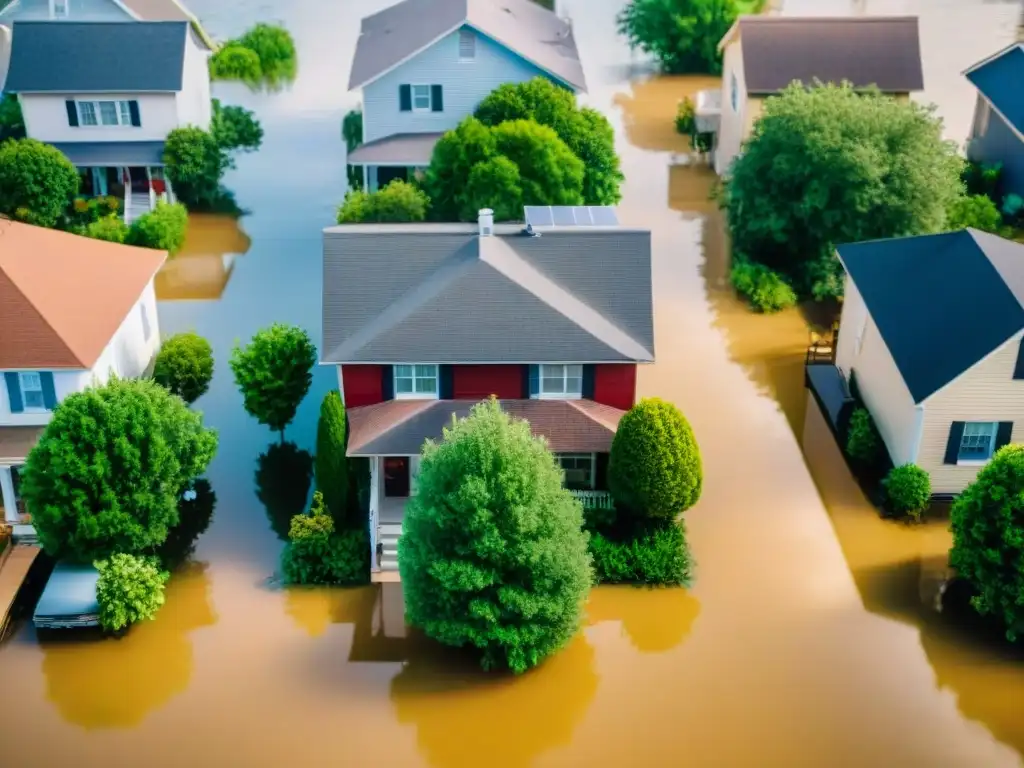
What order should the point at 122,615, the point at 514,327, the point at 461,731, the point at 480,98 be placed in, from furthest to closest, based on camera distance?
the point at 480,98 < the point at 514,327 < the point at 122,615 < the point at 461,731

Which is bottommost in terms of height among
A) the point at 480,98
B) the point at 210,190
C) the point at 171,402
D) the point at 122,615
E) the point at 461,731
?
the point at 461,731

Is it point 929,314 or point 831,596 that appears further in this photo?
point 929,314

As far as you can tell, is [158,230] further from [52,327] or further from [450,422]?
[450,422]

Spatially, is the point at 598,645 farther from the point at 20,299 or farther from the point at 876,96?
the point at 876,96

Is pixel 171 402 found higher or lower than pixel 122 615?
higher

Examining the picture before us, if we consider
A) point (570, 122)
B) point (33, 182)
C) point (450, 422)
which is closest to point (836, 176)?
point (570, 122)

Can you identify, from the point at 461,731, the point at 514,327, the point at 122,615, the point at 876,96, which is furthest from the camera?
the point at 876,96

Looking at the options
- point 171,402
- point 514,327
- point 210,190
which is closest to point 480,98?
point 210,190

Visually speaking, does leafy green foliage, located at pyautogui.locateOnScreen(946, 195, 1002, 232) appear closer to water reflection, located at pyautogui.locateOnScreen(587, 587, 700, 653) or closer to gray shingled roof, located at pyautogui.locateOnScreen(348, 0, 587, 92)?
gray shingled roof, located at pyautogui.locateOnScreen(348, 0, 587, 92)
